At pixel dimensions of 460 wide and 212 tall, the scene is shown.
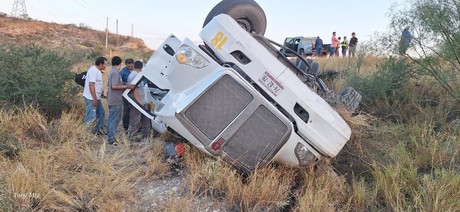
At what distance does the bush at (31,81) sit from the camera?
5883 mm

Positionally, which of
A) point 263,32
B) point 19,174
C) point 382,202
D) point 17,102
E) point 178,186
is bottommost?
point 17,102

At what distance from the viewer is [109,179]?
3.52 meters

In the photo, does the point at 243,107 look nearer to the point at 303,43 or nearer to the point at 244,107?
the point at 244,107

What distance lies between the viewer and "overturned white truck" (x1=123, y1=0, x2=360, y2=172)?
3359 millimetres

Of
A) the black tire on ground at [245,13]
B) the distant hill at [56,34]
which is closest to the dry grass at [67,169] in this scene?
the black tire on ground at [245,13]

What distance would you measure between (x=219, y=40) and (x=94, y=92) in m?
2.94

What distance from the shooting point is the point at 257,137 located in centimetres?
340

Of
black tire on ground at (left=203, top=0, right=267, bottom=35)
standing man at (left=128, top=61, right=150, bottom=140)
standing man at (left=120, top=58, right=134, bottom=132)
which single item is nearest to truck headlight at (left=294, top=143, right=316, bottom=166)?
black tire on ground at (left=203, top=0, right=267, bottom=35)

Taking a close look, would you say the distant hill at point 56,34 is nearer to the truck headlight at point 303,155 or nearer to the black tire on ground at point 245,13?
the black tire on ground at point 245,13

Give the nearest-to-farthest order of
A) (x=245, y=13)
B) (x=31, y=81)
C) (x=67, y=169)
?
(x=67, y=169) < (x=245, y=13) < (x=31, y=81)

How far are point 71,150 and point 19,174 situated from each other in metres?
0.92

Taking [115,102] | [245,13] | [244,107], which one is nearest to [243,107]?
[244,107]

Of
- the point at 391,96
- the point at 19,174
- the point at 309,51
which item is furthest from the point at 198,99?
the point at 309,51

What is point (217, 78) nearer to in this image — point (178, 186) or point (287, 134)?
point (287, 134)
